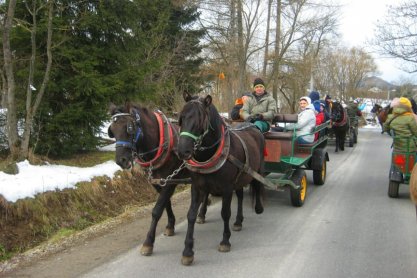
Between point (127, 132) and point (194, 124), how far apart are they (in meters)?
0.84

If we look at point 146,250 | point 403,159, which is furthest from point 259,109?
point 146,250

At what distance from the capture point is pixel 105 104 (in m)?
8.77

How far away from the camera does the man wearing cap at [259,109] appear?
6984mm

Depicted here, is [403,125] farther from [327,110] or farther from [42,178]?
[42,178]

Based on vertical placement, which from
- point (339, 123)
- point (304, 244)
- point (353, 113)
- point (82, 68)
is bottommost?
point (304, 244)

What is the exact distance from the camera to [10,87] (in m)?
7.22

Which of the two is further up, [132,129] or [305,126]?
[132,129]

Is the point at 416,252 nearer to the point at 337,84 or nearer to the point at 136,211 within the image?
the point at 136,211

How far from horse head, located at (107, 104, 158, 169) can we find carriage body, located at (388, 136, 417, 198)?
500 cm

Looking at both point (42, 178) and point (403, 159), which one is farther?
point (403, 159)

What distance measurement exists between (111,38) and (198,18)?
390 inches

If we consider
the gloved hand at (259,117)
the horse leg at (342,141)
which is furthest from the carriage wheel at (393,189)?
the horse leg at (342,141)

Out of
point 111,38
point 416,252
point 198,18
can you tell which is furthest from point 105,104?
point 198,18

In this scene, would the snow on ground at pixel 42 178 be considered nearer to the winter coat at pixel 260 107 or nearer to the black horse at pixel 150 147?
the black horse at pixel 150 147
